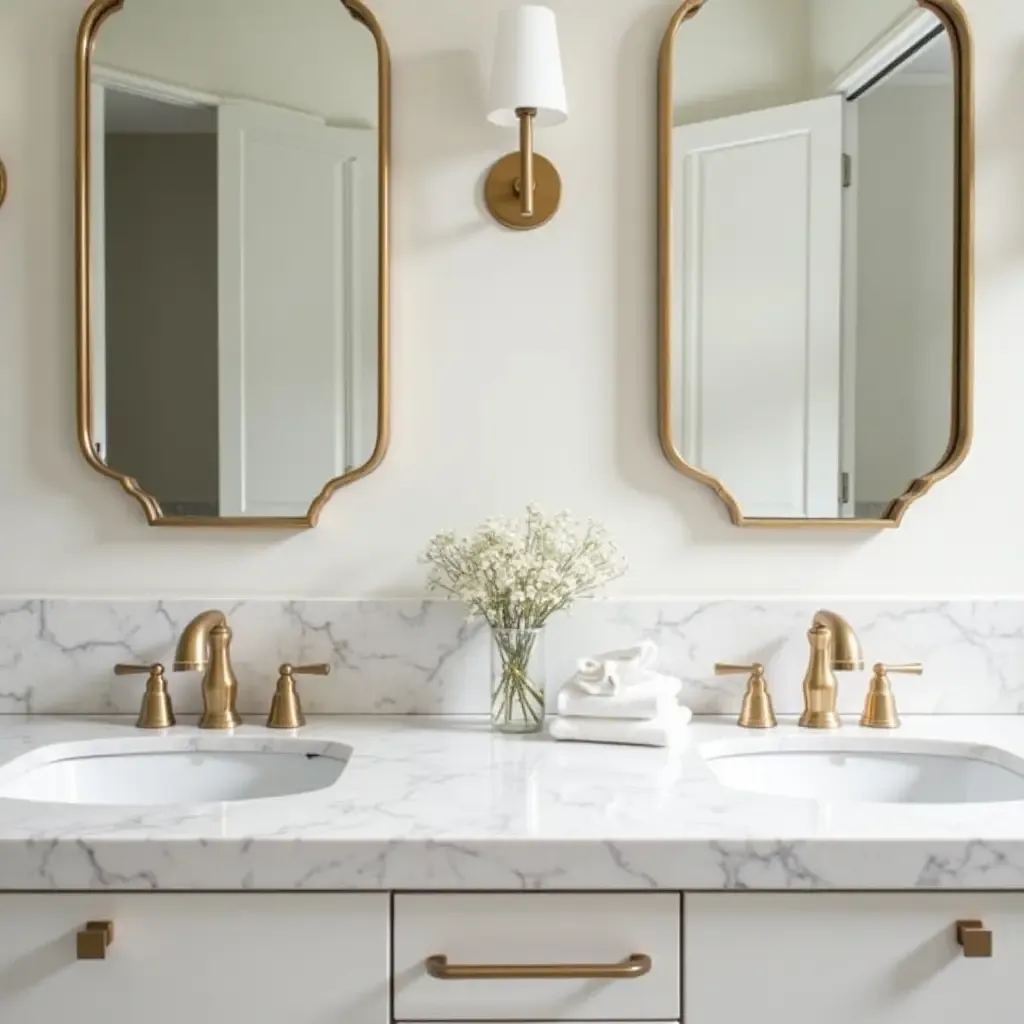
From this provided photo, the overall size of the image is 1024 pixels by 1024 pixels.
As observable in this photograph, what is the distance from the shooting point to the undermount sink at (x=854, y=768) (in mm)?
1661

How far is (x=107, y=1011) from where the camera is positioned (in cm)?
126

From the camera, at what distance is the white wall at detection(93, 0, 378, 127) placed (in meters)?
1.86

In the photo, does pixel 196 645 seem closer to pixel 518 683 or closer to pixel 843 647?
pixel 518 683

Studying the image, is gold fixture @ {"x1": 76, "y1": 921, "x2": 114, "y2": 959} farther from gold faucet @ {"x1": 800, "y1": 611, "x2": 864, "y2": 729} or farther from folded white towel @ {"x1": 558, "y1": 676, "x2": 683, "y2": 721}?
gold faucet @ {"x1": 800, "y1": 611, "x2": 864, "y2": 729}

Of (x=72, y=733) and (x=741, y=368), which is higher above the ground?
(x=741, y=368)

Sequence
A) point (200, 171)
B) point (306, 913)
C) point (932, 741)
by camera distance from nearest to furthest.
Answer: point (306, 913) < point (932, 741) < point (200, 171)

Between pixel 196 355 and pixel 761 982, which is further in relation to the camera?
pixel 196 355

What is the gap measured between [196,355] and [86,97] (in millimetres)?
419

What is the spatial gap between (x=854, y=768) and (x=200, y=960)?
91 centimetres

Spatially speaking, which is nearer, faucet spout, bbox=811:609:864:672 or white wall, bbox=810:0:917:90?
faucet spout, bbox=811:609:864:672

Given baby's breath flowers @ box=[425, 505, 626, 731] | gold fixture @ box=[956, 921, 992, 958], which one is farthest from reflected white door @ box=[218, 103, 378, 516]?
gold fixture @ box=[956, 921, 992, 958]

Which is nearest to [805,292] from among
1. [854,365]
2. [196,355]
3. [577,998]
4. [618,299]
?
[854,365]

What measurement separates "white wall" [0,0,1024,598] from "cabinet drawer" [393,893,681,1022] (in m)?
0.69

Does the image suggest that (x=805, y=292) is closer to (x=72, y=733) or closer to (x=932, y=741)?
(x=932, y=741)
